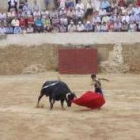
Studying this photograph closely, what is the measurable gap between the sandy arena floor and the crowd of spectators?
6986 millimetres

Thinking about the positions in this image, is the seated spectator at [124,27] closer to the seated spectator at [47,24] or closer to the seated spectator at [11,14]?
the seated spectator at [47,24]

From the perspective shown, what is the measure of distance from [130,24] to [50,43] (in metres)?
3.85

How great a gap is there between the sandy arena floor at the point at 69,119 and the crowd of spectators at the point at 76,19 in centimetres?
699

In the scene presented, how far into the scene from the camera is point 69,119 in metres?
12.9

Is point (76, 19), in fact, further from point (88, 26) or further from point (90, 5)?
point (90, 5)

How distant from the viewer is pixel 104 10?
26938 millimetres

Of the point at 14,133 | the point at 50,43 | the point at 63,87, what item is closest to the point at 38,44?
the point at 50,43

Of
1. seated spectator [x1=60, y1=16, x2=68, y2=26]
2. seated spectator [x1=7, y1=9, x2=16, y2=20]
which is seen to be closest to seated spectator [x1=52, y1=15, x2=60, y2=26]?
seated spectator [x1=60, y1=16, x2=68, y2=26]

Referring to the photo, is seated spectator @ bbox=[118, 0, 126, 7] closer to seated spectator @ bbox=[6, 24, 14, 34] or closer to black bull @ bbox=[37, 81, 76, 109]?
seated spectator @ bbox=[6, 24, 14, 34]

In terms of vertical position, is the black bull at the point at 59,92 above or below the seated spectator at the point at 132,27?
below

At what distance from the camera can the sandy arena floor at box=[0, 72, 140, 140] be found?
11.2 metres

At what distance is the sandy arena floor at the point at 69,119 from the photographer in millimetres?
11211

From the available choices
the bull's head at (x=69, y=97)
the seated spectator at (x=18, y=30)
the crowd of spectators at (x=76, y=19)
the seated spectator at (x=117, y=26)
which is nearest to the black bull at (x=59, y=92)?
the bull's head at (x=69, y=97)

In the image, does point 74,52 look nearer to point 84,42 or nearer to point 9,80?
point 84,42
